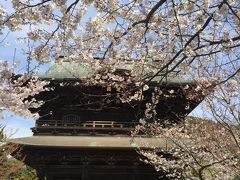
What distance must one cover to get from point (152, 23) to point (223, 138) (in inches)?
318

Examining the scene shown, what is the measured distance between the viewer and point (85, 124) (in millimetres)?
16188

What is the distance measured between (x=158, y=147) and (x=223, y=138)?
2141 mm

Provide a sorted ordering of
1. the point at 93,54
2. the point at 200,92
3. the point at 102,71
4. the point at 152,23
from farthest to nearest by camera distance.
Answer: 1. the point at 200,92
2. the point at 102,71
3. the point at 93,54
4. the point at 152,23

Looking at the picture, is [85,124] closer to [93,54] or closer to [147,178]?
[147,178]

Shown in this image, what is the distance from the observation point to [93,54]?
702cm

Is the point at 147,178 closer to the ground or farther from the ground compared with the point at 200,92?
closer to the ground

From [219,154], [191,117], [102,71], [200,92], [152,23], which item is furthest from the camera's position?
[191,117]

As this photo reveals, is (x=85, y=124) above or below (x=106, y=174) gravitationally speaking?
above

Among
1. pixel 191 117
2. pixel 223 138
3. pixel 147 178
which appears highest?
pixel 191 117

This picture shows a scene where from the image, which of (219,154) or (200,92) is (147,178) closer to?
(219,154)

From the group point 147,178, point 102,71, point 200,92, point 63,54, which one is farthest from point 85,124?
point 63,54

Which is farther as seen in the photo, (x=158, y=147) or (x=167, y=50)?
(x=158, y=147)

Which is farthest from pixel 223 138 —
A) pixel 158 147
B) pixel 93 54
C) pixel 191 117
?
pixel 93 54

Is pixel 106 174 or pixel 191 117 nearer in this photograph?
pixel 106 174
